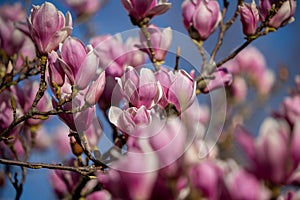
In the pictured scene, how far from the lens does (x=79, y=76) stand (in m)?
0.93

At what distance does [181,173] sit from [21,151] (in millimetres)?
1215

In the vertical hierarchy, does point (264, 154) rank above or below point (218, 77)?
above

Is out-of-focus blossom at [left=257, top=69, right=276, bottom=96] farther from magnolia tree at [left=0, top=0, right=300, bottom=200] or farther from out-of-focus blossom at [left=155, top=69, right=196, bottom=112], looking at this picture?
out-of-focus blossom at [left=155, top=69, right=196, bottom=112]

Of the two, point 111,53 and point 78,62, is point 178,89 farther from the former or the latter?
point 111,53

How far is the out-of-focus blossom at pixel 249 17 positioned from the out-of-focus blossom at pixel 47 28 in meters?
0.44

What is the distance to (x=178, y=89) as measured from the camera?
36.9 inches

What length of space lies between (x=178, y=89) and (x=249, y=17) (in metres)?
0.36

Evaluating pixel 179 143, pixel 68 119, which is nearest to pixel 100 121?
pixel 68 119

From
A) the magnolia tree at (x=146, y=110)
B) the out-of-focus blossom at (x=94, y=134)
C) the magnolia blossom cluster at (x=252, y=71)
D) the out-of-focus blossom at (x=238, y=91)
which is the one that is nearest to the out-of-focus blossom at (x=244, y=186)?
the magnolia tree at (x=146, y=110)

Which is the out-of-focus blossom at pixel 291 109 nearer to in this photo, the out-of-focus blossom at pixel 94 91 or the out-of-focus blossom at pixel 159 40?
A: the out-of-focus blossom at pixel 159 40

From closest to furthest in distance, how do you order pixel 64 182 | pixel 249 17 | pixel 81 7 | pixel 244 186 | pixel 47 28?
1. pixel 244 186
2. pixel 47 28
3. pixel 249 17
4. pixel 64 182
5. pixel 81 7

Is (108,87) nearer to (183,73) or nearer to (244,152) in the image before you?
(183,73)

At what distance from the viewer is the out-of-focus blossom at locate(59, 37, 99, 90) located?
0.92m

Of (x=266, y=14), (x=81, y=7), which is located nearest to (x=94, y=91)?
(x=266, y=14)
